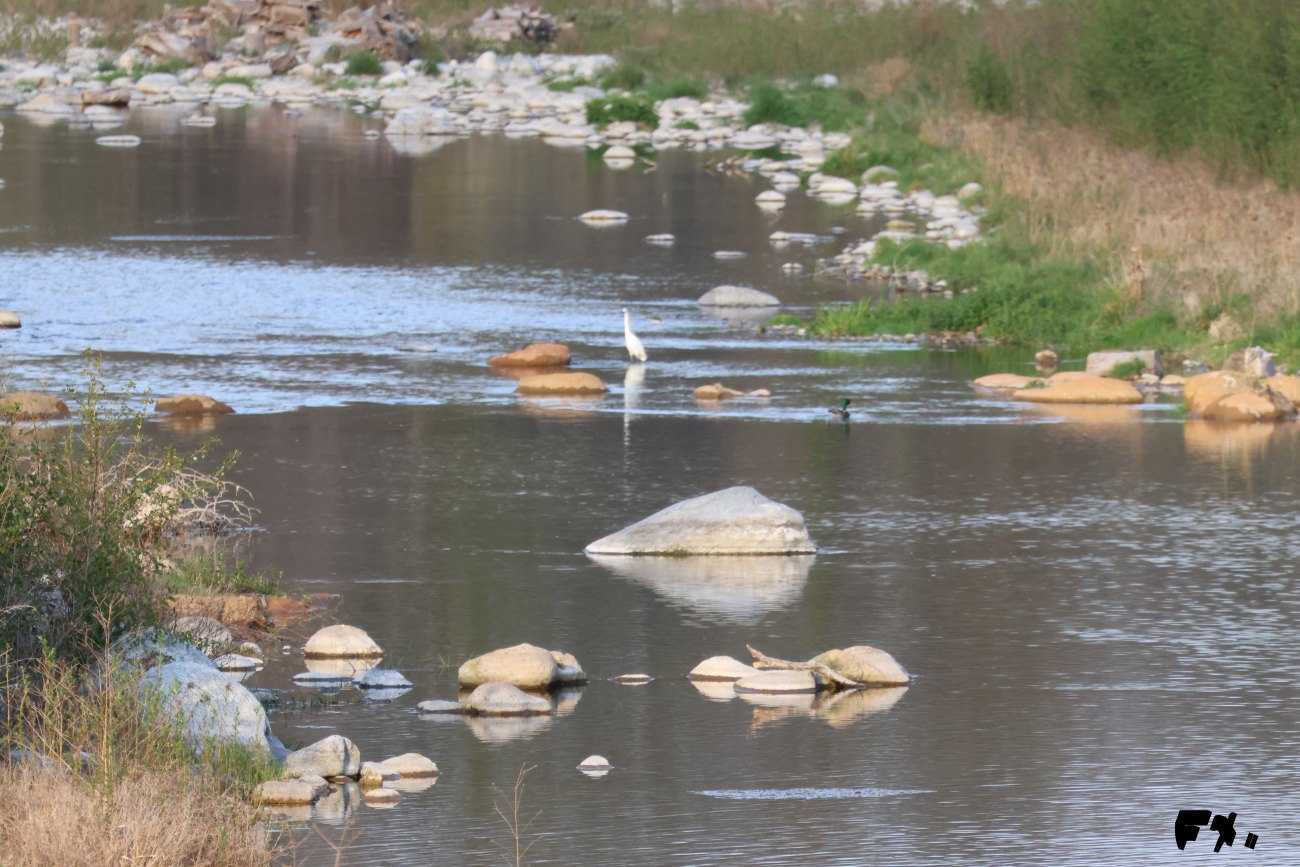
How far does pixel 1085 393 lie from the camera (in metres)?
20.6

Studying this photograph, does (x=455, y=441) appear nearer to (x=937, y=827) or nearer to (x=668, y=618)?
(x=668, y=618)

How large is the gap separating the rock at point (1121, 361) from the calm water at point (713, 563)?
2.81ft

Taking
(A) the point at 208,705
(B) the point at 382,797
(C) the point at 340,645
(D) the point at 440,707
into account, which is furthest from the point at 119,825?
(C) the point at 340,645

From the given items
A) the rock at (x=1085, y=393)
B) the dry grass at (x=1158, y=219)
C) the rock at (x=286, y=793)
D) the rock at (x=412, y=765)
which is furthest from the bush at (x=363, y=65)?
the rock at (x=286, y=793)

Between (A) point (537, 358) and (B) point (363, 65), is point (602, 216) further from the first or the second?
(B) point (363, 65)

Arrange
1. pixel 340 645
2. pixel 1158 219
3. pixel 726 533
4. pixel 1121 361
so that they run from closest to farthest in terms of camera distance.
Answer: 1. pixel 340 645
2. pixel 726 533
3. pixel 1121 361
4. pixel 1158 219

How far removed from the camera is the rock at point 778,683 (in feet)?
36.5

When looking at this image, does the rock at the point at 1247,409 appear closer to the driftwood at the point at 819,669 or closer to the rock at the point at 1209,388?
the rock at the point at 1209,388

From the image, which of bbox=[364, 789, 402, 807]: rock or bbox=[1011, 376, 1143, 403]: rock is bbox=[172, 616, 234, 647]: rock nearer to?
bbox=[364, 789, 402, 807]: rock

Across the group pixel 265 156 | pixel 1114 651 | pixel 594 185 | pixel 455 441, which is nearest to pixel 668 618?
pixel 1114 651

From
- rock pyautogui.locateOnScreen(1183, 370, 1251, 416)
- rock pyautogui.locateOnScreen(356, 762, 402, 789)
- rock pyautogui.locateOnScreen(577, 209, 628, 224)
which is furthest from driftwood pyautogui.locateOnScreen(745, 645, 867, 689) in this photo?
rock pyautogui.locateOnScreen(577, 209, 628, 224)

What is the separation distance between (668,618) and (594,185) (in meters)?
27.9

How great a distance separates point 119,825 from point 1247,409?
14.2 metres

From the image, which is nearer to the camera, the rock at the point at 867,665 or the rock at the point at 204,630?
the rock at the point at 204,630
